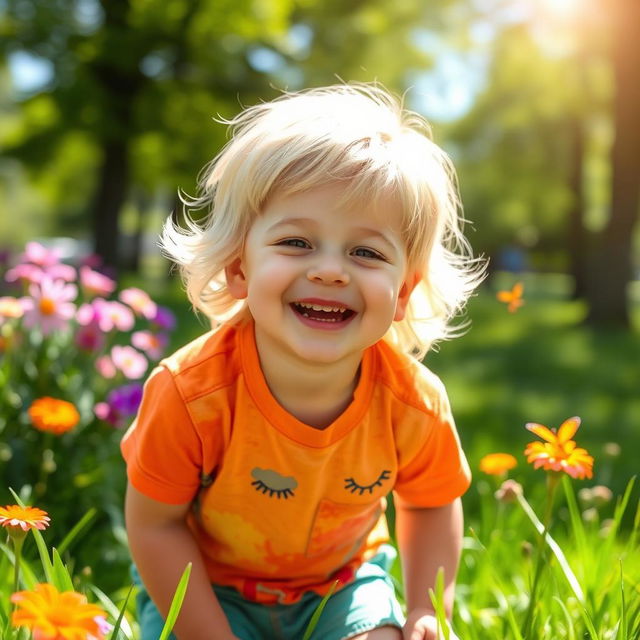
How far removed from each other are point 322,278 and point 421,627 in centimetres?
64

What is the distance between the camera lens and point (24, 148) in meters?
13.1

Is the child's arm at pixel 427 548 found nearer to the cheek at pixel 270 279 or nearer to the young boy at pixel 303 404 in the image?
the young boy at pixel 303 404

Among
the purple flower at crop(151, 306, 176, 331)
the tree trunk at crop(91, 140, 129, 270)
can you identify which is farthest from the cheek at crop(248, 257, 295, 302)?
the tree trunk at crop(91, 140, 129, 270)

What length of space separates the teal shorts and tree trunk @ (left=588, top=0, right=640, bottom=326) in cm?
774

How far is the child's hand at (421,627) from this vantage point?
60.5 inches

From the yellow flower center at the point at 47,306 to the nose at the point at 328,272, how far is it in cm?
129

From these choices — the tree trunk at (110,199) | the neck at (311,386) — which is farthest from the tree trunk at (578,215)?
the neck at (311,386)

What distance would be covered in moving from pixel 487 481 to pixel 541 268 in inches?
1297

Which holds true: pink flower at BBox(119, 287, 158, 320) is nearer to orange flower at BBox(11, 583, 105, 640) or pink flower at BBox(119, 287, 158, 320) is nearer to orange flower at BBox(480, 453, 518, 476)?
orange flower at BBox(480, 453, 518, 476)

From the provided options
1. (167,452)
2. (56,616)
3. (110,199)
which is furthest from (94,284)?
(110,199)

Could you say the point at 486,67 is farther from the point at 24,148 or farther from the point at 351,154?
the point at 351,154

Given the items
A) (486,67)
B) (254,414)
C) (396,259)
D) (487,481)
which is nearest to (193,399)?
(254,414)

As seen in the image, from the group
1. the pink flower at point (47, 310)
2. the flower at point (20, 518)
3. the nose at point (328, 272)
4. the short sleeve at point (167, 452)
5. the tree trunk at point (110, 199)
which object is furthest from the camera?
the tree trunk at point (110, 199)

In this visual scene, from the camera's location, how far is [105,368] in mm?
2695
